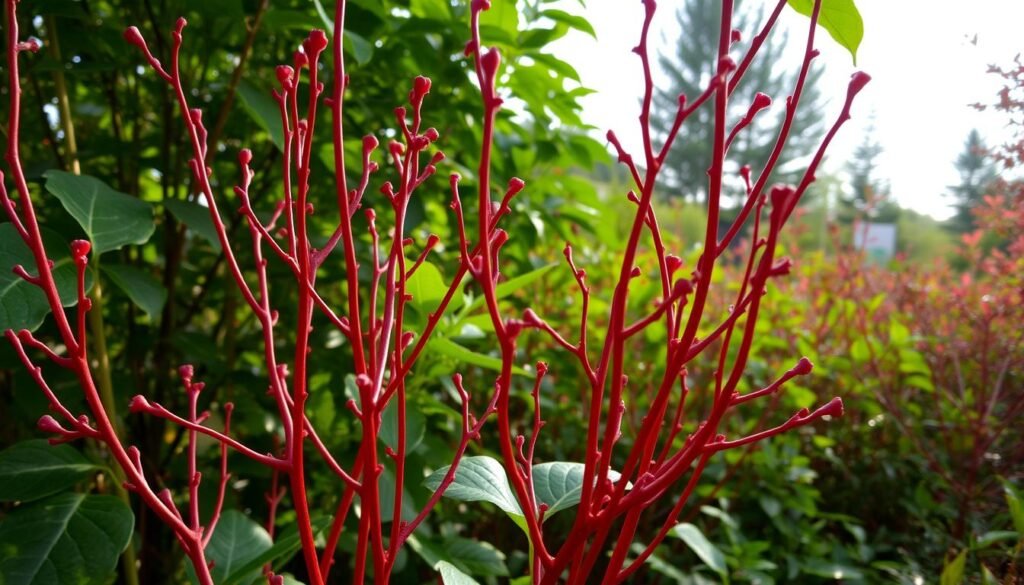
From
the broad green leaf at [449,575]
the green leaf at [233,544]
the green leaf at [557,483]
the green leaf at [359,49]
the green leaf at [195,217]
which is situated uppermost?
the green leaf at [359,49]

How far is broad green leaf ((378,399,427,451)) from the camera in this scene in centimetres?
70

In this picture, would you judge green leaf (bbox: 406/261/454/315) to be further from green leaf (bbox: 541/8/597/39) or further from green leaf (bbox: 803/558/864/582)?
green leaf (bbox: 803/558/864/582)

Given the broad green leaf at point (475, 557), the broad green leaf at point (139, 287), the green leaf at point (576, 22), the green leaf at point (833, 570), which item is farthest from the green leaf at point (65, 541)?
the green leaf at point (833, 570)

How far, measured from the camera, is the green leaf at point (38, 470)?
2.08 ft

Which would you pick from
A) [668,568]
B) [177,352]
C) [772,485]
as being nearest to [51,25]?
[177,352]

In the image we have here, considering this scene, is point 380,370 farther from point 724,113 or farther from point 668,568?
point 668,568

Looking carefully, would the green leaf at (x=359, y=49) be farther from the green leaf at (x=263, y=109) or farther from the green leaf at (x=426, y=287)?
the green leaf at (x=426, y=287)

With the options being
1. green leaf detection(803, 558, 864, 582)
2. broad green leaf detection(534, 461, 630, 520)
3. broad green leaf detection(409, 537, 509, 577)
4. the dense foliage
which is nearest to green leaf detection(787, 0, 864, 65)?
the dense foliage

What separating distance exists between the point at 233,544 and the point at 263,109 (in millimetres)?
458

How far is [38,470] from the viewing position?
2.17 feet

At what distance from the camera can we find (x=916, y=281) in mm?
2164

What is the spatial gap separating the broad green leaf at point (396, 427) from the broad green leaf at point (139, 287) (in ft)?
0.81

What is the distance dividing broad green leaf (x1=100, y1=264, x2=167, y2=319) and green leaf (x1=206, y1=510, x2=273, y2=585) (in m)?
0.22

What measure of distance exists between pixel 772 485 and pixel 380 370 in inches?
41.2
